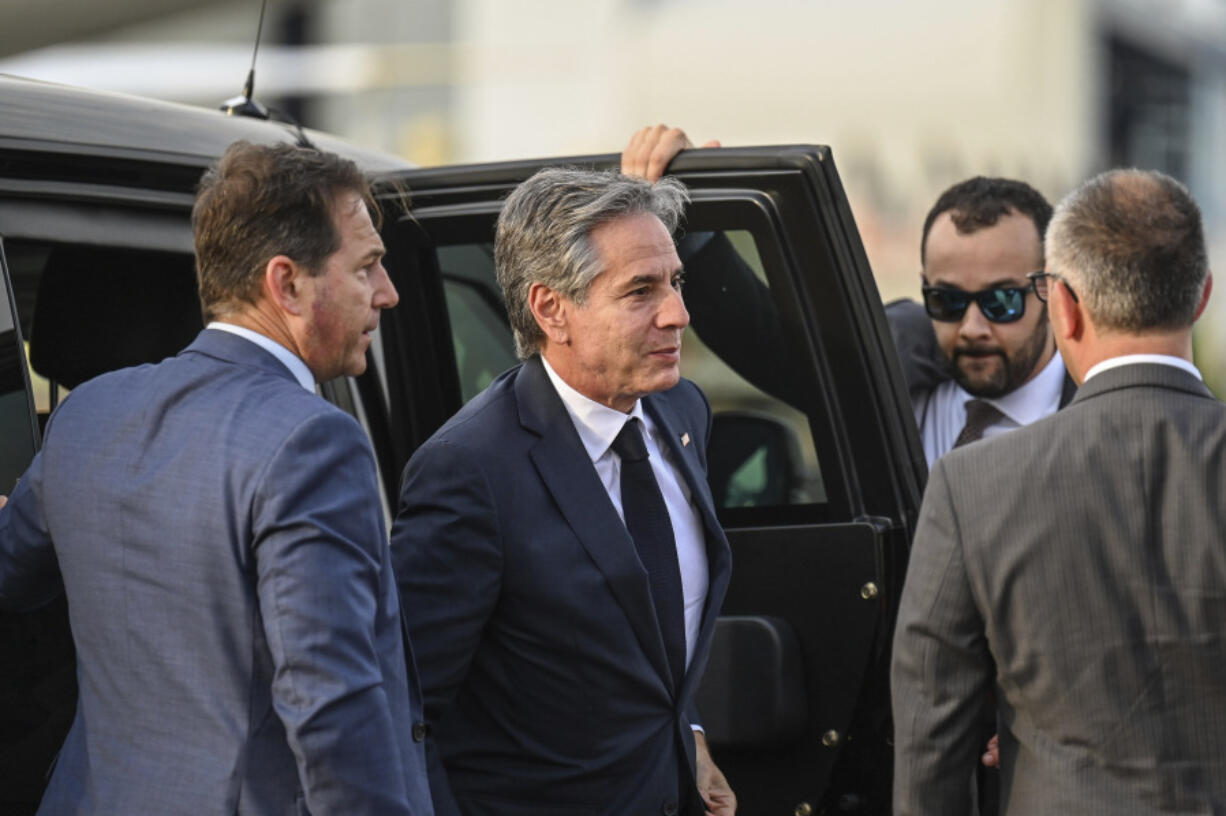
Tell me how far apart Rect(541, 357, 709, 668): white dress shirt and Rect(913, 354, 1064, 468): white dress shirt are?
997mm

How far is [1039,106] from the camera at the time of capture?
54.1 feet

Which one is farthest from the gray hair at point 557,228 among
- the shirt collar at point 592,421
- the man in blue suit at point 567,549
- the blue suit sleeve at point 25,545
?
the blue suit sleeve at point 25,545

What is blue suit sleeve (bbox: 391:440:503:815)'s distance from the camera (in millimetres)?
2326

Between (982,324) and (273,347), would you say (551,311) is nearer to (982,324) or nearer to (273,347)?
(273,347)

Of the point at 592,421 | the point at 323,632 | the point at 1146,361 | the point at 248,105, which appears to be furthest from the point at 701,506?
the point at 248,105

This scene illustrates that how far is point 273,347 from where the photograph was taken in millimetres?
2102

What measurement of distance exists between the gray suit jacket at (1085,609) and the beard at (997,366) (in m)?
1.20

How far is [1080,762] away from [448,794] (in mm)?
888

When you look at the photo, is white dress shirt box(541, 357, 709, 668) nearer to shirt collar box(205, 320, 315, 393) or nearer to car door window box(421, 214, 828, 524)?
car door window box(421, 214, 828, 524)

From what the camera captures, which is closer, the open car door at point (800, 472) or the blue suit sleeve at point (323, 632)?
the blue suit sleeve at point (323, 632)

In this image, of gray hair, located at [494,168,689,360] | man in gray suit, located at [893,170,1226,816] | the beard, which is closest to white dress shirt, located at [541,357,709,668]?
gray hair, located at [494,168,689,360]

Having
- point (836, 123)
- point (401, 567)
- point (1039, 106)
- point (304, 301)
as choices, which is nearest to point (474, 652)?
point (401, 567)

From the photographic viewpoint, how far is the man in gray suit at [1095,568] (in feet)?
6.94

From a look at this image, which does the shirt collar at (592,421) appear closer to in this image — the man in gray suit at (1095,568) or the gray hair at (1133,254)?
the man in gray suit at (1095,568)
